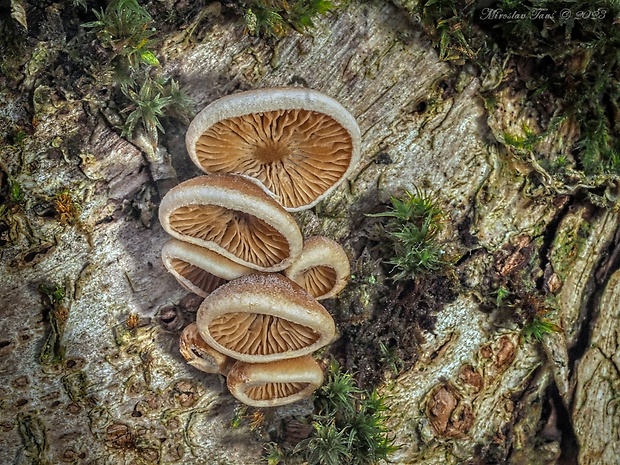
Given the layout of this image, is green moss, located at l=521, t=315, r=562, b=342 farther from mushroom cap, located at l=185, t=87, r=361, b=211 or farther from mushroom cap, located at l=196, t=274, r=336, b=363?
mushroom cap, located at l=185, t=87, r=361, b=211

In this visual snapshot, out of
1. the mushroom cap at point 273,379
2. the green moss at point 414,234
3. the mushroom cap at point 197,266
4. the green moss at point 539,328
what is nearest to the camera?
the mushroom cap at point 197,266

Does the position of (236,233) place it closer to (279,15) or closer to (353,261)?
(353,261)

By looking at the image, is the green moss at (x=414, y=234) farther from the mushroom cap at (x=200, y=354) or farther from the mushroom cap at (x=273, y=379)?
the mushroom cap at (x=200, y=354)

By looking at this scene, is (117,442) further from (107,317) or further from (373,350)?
(373,350)

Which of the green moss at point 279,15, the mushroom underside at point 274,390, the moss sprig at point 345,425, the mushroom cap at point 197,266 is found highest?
the green moss at point 279,15

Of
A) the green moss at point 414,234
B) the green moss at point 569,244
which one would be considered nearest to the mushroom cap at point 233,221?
the green moss at point 414,234

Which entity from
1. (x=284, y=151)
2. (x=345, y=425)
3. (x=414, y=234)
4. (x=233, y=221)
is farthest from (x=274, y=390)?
(x=284, y=151)

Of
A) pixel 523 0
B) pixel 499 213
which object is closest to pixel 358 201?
pixel 499 213
